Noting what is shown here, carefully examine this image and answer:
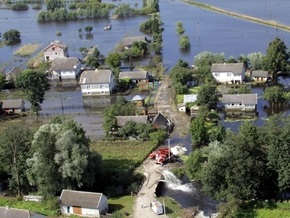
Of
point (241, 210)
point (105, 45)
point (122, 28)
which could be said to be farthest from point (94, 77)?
point (122, 28)

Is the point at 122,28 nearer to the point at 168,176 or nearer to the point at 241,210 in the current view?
the point at 168,176

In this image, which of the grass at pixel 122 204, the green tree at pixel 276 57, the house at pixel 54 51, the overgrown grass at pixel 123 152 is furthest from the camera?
the house at pixel 54 51

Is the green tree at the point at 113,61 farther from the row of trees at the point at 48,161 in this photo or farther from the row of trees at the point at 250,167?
the row of trees at the point at 250,167

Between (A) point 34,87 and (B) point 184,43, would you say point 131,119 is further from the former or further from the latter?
(B) point 184,43

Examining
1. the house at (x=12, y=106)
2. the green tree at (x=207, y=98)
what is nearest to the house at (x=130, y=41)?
the house at (x=12, y=106)

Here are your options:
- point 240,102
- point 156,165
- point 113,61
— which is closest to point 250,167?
point 156,165

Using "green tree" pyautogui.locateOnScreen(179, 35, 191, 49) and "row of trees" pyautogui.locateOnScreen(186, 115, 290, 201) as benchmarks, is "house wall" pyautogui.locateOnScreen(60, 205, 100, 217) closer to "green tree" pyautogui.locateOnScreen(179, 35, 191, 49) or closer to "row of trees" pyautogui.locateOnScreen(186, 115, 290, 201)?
"row of trees" pyautogui.locateOnScreen(186, 115, 290, 201)
